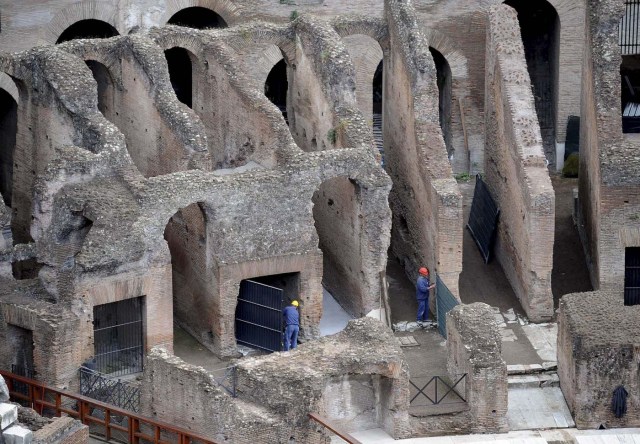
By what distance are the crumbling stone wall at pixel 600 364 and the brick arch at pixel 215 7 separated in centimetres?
1240

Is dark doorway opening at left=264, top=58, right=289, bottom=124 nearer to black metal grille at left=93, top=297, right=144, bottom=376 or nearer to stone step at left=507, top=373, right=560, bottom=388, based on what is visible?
black metal grille at left=93, top=297, right=144, bottom=376

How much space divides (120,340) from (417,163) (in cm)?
745

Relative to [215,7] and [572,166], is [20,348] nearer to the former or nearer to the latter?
[215,7]

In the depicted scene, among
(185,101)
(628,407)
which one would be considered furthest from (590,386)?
(185,101)

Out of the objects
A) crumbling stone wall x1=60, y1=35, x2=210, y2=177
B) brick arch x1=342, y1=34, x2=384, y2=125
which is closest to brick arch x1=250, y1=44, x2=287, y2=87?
brick arch x1=342, y1=34, x2=384, y2=125

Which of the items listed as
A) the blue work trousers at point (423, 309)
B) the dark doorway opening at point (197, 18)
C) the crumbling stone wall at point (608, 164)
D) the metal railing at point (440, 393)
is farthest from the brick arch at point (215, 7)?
the metal railing at point (440, 393)

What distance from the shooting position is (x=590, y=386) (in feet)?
155

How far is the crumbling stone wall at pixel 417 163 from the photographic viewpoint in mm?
50688

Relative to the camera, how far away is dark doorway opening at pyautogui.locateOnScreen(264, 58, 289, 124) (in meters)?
58.8

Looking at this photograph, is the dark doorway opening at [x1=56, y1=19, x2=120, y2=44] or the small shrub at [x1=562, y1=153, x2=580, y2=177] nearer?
the dark doorway opening at [x1=56, y1=19, x2=120, y2=44]

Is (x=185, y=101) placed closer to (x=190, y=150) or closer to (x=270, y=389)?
(x=190, y=150)

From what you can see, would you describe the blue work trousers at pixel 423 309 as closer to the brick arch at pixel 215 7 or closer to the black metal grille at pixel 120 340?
the black metal grille at pixel 120 340

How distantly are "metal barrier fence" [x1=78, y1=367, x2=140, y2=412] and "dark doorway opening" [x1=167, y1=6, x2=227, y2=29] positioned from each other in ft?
41.0

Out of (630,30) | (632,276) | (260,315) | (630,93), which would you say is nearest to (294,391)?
(260,315)
